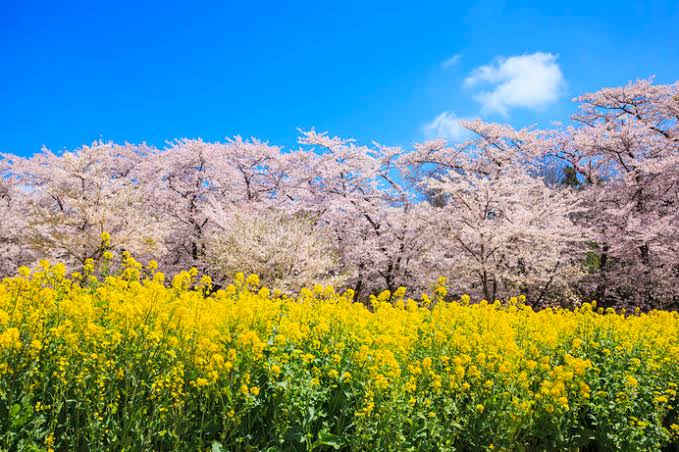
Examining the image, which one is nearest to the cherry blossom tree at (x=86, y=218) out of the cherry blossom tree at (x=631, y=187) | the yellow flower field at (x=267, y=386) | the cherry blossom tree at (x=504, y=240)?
the cherry blossom tree at (x=504, y=240)

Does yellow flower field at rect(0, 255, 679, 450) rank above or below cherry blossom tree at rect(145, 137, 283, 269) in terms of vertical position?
below

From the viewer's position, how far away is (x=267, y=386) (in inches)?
162

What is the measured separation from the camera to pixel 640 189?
23.9m

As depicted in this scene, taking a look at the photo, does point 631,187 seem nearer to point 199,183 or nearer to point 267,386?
point 199,183

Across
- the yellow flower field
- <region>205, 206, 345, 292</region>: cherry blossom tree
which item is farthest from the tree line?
the yellow flower field

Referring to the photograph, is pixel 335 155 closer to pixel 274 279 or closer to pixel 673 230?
pixel 274 279

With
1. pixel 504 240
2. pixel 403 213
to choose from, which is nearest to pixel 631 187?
pixel 504 240

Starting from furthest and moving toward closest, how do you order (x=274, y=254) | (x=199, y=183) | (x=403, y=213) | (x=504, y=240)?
1. (x=199, y=183)
2. (x=403, y=213)
3. (x=504, y=240)
4. (x=274, y=254)

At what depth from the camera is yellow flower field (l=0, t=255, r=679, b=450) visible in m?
3.70

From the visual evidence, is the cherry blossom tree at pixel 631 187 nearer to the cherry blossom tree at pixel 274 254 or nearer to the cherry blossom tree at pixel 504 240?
the cherry blossom tree at pixel 504 240

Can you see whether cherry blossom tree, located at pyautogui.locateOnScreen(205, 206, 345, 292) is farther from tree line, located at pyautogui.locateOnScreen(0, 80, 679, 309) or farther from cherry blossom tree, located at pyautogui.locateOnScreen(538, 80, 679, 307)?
cherry blossom tree, located at pyautogui.locateOnScreen(538, 80, 679, 307)

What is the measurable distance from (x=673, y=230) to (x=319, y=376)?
72.0 ft

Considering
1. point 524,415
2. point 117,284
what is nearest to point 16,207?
point 117,284

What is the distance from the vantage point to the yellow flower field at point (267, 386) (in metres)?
3.70
